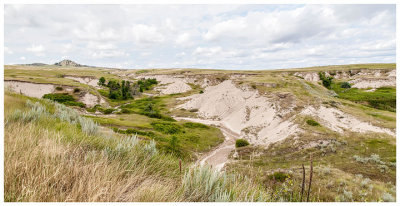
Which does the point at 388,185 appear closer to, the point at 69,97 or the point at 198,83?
the point at 69,97

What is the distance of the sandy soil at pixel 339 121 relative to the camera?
30.9m

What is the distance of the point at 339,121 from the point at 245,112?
20.7 metres

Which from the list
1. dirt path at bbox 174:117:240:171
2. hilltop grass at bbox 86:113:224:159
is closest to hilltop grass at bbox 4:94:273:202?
dirt path at bbox 174:117:240:171

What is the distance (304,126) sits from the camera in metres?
33.8

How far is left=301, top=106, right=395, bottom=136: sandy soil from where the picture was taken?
30891mm

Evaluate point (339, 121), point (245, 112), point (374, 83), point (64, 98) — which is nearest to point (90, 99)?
point (64, 98)

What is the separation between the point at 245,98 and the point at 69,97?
5541 cm

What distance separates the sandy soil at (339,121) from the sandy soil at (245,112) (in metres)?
5.15

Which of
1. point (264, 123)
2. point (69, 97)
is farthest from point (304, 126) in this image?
point (69, 97)

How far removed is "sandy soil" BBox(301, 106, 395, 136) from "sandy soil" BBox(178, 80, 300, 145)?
515 centimetres

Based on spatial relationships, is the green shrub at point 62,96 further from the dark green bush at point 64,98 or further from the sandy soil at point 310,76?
the sandy soil at point 310,76

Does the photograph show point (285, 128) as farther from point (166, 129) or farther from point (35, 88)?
point (35, 88)

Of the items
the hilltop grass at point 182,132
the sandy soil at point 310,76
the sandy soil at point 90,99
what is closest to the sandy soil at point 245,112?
the hilltop grass at point 182,132

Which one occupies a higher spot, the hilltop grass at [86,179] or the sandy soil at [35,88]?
the sandy soil at [35,88]
